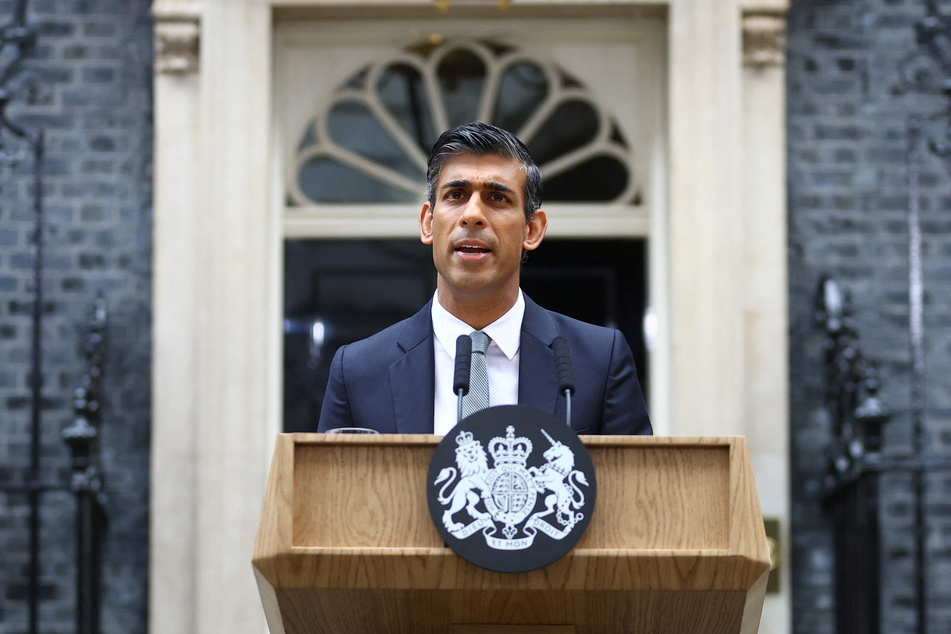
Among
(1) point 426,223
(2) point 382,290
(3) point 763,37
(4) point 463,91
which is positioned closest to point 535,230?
(1) point 426,223

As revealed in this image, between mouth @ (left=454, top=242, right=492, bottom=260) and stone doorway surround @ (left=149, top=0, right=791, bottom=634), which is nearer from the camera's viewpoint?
mouth @ (left=454, top=242, right=492, bottom=260)

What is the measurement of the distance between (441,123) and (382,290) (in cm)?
91

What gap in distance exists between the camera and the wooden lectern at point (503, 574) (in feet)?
5.77

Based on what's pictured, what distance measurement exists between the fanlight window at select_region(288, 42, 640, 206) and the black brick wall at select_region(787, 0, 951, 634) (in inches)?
34.0

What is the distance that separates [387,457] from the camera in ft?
5.98

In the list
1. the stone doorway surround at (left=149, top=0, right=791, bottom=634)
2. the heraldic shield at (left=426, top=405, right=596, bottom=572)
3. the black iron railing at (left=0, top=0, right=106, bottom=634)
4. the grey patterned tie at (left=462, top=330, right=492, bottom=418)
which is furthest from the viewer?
the stone doorway surround at (left=149, top=0, right=791, bottom=634)

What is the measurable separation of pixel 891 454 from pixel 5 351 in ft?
13.0

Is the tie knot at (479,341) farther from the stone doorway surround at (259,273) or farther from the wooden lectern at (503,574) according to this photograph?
the stone doorway surround at (259,273)

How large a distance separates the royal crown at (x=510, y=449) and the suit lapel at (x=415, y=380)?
22.1 inches

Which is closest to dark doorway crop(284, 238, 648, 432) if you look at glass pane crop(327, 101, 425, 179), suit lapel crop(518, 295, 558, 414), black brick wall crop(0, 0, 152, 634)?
glass pane crop(327, 101, 425, 179)

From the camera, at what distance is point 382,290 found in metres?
6.38

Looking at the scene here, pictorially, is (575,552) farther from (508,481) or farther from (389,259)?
(389,259)

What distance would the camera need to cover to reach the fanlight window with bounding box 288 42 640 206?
601 cm

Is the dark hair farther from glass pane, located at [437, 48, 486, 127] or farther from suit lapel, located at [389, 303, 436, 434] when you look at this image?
→ glass pane, located at [437, 48, 486, 127]
